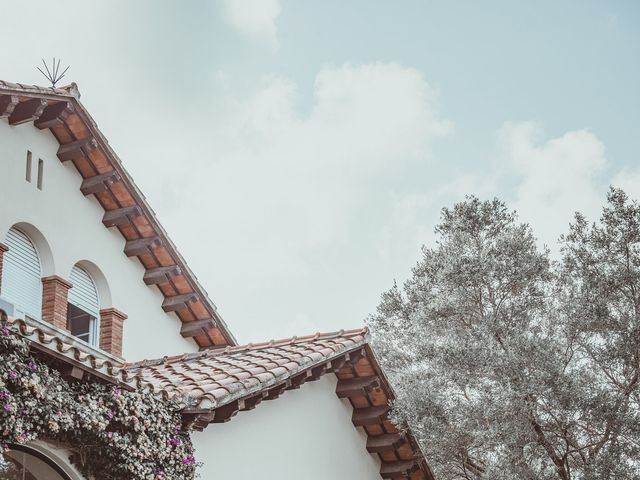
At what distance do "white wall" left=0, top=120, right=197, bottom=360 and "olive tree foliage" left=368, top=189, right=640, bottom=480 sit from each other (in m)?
4.53

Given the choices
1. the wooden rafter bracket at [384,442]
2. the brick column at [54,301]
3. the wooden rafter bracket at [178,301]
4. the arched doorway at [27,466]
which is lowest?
the arched doorway at [27,466]

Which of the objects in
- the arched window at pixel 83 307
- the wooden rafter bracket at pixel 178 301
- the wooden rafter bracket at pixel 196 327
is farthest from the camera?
the wooden rafter bracket at pixel 196 327

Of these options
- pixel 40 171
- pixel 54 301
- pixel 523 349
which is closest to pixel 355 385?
pixel 523 349

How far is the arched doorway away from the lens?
8.09m

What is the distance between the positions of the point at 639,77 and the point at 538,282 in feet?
47.5

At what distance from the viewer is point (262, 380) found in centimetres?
1034

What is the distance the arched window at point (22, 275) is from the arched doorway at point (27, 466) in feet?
15.2

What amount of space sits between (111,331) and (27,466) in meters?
6.50

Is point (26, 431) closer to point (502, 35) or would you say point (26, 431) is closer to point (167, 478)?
point (167, 478)

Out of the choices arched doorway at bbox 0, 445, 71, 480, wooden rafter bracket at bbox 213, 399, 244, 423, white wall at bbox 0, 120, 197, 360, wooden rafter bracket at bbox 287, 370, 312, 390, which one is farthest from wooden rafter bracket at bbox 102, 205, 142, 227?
arched doorway at bbox 0, 445, 71, 480

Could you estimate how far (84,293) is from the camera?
14.4 meters

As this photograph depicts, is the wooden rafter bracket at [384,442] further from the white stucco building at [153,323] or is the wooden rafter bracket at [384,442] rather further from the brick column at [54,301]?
the brick column at [54,301]

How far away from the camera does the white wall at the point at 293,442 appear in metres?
10.4

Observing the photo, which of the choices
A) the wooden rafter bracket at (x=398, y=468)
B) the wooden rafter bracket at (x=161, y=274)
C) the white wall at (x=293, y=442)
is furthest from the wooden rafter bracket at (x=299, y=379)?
the wooden rafter bracket at (x=161, y=274)
